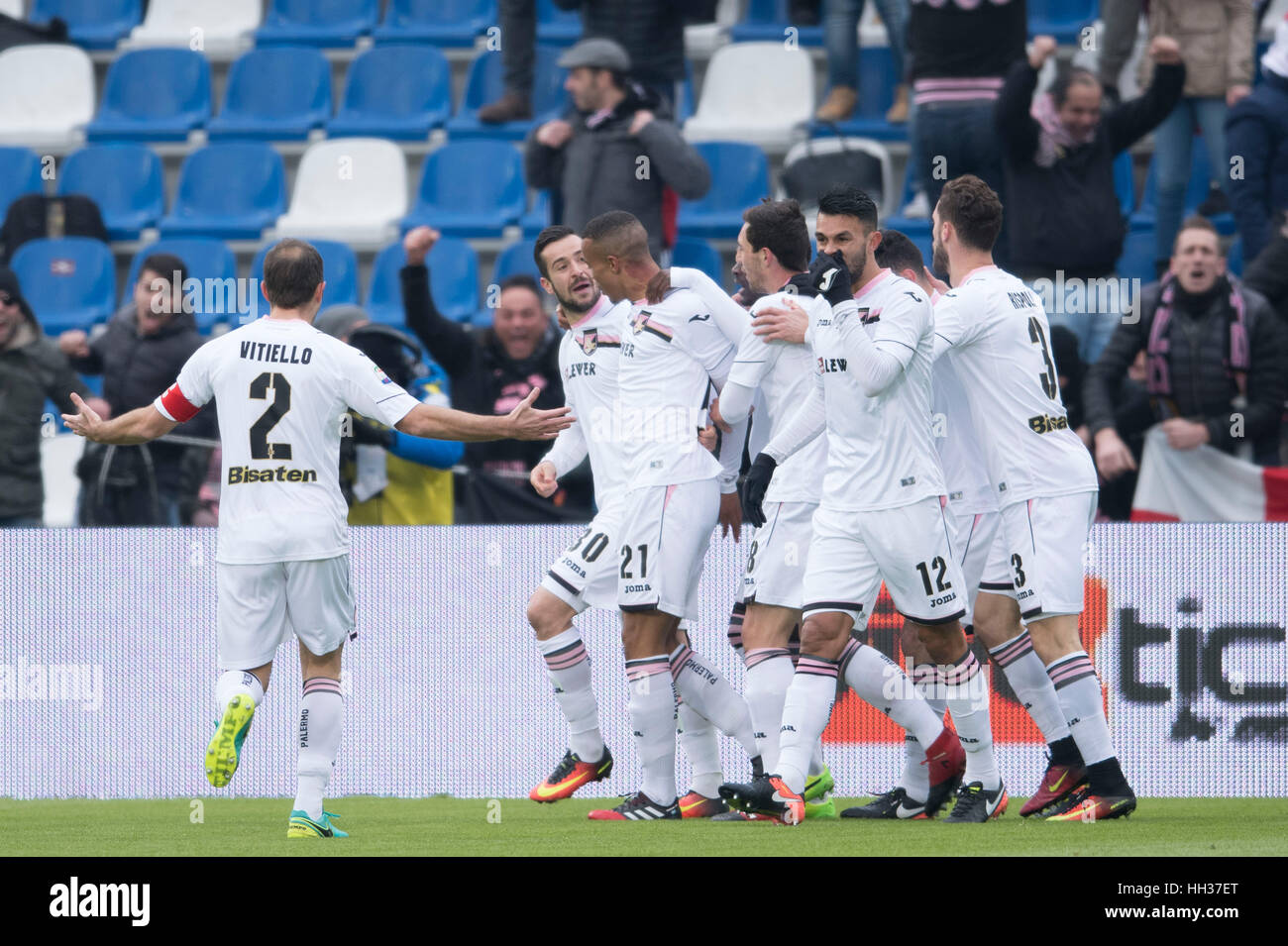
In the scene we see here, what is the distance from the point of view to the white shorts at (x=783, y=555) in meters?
7.74

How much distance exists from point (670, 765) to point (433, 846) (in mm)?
1463

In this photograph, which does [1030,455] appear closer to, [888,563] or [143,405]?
[888,563]

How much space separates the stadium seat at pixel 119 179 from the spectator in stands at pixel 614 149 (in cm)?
443

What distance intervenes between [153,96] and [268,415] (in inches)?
373

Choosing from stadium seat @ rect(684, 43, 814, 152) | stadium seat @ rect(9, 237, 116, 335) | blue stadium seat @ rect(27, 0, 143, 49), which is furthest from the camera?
blue stadium seat @ rect(27, 0, 143, 49)

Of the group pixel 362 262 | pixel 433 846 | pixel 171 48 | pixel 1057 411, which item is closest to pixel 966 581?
pixel 1057 411

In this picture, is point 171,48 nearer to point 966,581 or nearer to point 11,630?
point 11,630

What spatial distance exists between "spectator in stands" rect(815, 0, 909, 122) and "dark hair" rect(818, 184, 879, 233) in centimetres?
647

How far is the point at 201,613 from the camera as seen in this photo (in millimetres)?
9227

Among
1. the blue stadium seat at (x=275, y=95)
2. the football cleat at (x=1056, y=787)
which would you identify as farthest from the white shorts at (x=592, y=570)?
the blue stadium seat at (x=275, y=95)

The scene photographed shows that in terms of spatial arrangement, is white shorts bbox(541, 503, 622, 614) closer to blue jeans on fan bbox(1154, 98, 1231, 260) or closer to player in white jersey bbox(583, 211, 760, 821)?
player in white jersey bbox(583, 211, 760, 821)

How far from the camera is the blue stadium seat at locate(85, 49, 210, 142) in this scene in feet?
50.4

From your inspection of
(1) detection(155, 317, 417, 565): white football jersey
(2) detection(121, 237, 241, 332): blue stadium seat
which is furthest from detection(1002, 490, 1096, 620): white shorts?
(2) detection(121, 237, 241, 332): blue stadium seat

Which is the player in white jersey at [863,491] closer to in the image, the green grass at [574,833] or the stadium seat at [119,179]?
the green grass at [574,833]
